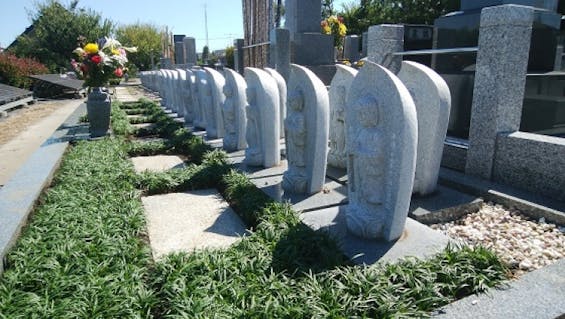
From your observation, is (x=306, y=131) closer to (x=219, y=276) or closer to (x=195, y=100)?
(x=219, y=276)

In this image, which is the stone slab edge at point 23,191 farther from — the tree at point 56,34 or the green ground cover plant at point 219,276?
the tree at point 56,34

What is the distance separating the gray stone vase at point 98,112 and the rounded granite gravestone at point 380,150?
6.00 metres

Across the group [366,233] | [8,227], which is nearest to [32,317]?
[8,227]

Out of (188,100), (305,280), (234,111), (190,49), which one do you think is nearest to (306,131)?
(305,280)

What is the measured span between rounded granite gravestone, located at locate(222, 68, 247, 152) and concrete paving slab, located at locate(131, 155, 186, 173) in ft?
2.85

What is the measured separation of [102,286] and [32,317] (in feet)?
1.34

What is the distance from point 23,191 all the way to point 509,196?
16.8 ft

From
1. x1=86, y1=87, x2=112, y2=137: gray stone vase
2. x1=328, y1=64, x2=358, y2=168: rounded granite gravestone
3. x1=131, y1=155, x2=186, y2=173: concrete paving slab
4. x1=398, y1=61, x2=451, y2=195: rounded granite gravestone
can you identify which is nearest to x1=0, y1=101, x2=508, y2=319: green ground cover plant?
x1=398, y1=61, x2=451, y2=195: rounded granite gravestone

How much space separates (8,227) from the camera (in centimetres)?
330

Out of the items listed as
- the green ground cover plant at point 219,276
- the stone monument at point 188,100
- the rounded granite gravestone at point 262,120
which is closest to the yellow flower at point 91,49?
the stone monument at point 188,100

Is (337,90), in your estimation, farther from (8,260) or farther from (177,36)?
(177,36)

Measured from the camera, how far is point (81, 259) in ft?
9.37

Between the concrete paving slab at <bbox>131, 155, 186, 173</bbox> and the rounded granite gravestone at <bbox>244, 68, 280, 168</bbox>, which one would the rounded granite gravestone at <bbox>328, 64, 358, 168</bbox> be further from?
the concrete paving slab at <bbox>131, 155, 186, 173</bbox>

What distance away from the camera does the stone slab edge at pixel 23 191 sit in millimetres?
3227
